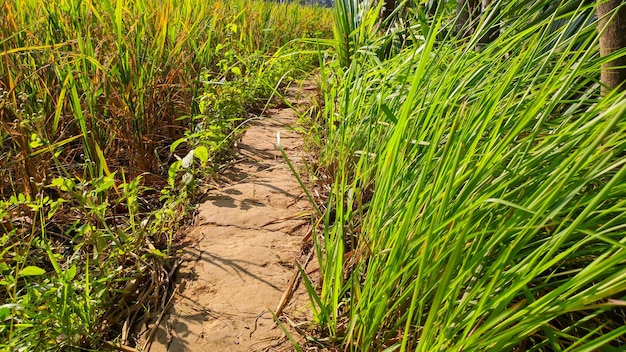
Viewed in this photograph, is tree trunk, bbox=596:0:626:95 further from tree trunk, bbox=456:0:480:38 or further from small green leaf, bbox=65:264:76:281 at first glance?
small green leaf, bbox=65:264:76:281

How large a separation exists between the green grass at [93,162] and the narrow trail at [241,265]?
0.25 feet

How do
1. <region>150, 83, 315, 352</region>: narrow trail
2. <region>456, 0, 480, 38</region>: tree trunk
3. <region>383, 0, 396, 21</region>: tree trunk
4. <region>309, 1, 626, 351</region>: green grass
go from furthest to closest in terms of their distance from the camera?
<region>383, 0, 396, 21</region>: tree trunk, <region>456, 0, 480, 38</region>: tree trunk, <region>150, 83, 315, 352</region>: narrow trail, <region>309, 1, 626, 351</region>: green grass

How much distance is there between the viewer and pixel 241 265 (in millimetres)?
1287

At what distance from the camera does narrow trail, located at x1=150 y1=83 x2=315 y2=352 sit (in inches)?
41.8

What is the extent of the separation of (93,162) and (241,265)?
485 millimetres

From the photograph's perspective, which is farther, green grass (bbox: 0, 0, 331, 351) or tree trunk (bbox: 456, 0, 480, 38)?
tree trunk (bbox: 456, 0, 480, 38)

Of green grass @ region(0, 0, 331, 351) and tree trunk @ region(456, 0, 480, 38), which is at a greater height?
tree trunk @ region(456, 0, 480, 38)

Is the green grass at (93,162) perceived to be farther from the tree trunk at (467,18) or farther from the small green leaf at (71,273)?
the tree trunk at (467,18)

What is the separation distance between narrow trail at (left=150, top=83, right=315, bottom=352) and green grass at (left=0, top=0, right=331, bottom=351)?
0.25 ft

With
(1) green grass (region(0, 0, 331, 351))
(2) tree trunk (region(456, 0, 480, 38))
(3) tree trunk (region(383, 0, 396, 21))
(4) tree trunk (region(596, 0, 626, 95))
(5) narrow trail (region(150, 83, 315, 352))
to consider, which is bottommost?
(5) narrow trail (region(150, 83, 315, 352))

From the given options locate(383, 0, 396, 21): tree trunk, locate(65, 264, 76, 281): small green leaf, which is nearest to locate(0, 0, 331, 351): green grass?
locate(65, 264, 76, 281): small green leaf

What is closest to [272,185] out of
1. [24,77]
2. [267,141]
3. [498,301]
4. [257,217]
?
[257,217]

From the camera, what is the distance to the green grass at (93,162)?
1035mm

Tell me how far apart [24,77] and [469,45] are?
135 cm
